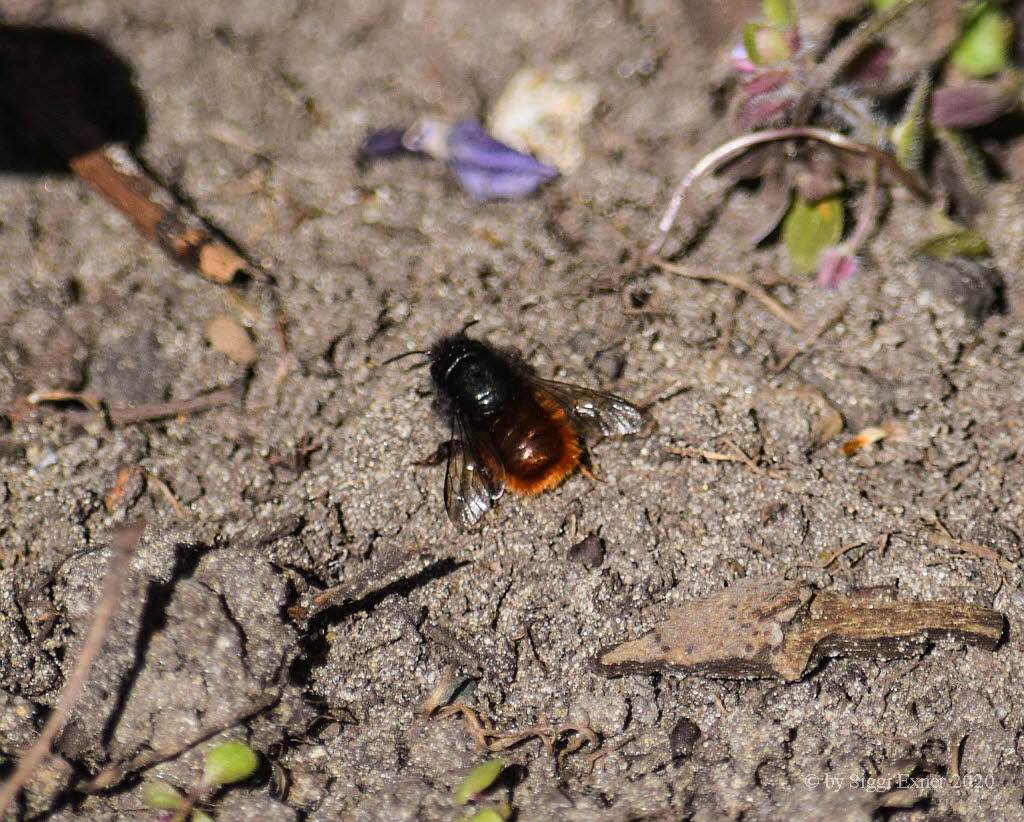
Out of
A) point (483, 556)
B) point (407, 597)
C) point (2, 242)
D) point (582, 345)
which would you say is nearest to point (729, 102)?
point (582, 345)

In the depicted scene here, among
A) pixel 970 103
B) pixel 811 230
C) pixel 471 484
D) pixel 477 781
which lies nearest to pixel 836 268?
pixel 811 230

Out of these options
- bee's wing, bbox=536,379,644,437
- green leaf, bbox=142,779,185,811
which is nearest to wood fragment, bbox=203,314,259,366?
bee's wing, bbox=536,379,644,437

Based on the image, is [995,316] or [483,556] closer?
[483,556]

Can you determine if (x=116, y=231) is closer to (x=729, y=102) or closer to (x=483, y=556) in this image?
(x=483, y=556)

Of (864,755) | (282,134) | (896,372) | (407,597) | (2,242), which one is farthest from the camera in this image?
(282,134)

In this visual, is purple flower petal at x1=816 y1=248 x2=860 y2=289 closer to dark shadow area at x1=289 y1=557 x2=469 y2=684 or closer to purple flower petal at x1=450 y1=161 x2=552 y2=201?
purple flower petal at x1=450 y1=161 x2=552 y2=201

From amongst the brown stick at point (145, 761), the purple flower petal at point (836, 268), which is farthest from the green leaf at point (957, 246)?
the brown stick at point (145, 761)

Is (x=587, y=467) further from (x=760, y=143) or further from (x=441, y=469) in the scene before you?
(x=760, y=143)
